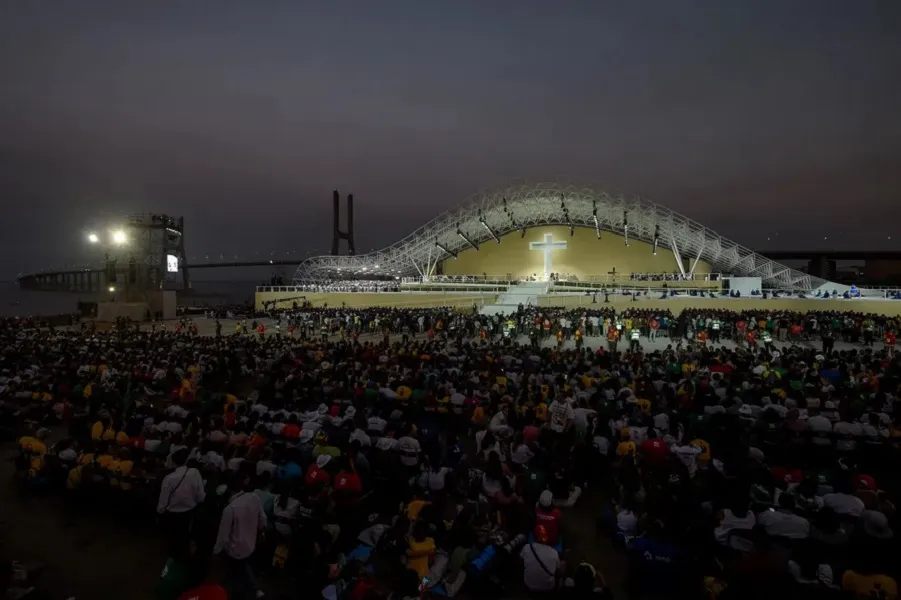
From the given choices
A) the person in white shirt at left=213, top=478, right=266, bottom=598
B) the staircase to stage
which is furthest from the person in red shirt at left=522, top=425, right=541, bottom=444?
the staircase to stage

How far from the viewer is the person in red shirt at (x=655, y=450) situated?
6.29 metres

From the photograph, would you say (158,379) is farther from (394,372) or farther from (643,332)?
(643,332)

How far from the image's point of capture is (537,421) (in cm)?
795

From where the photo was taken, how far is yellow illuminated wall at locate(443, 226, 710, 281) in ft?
181

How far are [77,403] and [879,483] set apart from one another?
13.9 meters

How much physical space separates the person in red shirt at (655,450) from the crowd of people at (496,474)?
0.02 m

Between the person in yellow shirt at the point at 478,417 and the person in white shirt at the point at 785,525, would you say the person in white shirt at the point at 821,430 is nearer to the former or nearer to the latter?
the person in white shirt at the point at 785,525

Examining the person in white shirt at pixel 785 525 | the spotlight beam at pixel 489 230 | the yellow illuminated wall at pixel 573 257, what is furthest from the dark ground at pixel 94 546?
the yellow illuminated wall at pixel 573 257

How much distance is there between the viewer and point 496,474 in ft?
18.9

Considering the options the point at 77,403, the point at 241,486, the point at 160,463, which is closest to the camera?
the point at 241,486

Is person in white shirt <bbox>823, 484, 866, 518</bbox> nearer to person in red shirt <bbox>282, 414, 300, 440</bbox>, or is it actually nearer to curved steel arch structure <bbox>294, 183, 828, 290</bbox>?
person in red shirt <bbox>282, 414, 300, 440</bbox>

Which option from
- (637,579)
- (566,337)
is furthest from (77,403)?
(566,337)

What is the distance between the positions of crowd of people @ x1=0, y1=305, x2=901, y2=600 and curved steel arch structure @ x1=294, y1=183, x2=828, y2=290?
37055 millimetres

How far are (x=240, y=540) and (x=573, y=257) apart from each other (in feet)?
186
